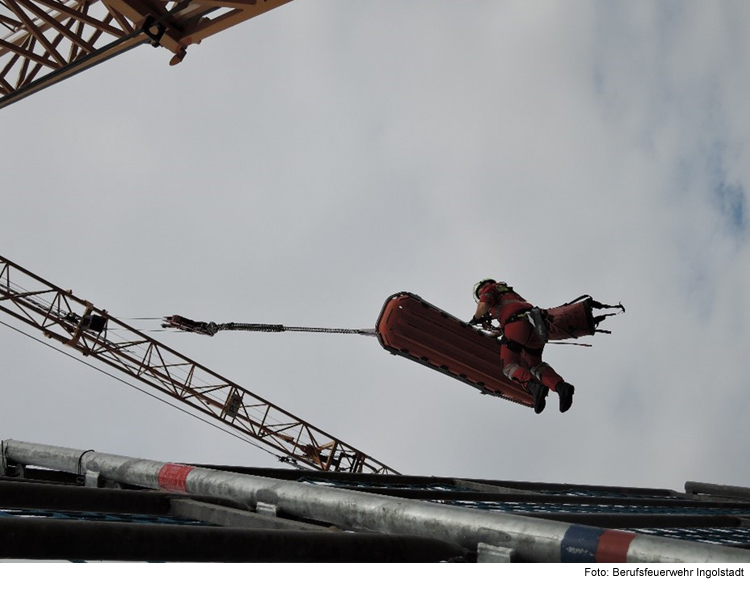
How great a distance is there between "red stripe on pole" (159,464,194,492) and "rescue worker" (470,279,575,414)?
28.8 ft

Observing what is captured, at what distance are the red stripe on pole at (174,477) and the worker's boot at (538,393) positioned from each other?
940cm

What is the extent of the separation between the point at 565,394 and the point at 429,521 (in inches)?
404

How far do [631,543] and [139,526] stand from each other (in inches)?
84.3

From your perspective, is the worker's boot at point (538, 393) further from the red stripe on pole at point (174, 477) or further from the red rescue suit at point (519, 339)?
the red stripe on pole at point (174, 477)

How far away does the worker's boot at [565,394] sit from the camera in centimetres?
1391

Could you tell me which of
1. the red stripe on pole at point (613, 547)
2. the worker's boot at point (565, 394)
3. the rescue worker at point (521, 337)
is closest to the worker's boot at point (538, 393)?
the rescue worker at point (521, 337)

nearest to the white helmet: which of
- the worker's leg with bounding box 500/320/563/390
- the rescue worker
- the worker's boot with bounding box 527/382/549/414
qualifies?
the rescue worker

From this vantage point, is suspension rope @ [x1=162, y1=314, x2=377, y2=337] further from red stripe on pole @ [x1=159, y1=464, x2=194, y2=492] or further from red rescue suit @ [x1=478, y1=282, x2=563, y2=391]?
red stripe on pole @ [x1=159, y1=464, x2=194, y2=492]

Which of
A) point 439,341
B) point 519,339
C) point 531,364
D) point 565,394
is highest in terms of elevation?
point 439,341

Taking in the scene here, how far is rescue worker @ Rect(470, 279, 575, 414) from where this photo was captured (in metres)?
14.0

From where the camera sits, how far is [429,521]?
4.14 m

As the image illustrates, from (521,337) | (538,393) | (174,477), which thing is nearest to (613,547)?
(174,477)

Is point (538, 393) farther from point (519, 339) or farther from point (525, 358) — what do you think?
point (519, 339)

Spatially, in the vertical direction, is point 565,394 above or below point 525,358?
below
